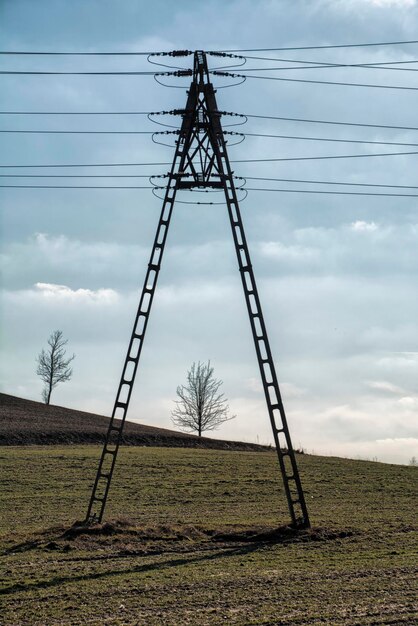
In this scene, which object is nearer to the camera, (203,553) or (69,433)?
(203,553)

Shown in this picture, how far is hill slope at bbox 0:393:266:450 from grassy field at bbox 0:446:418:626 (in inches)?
570

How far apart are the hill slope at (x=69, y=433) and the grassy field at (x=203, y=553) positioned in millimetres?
14482

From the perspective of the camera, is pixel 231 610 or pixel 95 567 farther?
pixel 95 567

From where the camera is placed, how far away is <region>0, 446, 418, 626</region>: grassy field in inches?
528

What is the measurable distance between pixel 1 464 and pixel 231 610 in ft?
88.4

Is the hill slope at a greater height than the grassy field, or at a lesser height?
greater

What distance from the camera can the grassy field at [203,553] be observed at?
44.0 ft

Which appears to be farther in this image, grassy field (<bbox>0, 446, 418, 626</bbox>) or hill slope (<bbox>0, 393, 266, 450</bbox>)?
hill slope (<bbox>0, 393, 266, 450</bbox>)

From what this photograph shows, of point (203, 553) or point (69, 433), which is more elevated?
point (69, 433)

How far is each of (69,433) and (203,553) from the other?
116 feet

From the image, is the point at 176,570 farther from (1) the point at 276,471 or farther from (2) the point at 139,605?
(1) the point at 276,471

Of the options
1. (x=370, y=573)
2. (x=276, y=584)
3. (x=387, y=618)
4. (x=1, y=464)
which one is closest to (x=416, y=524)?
(x=370, y=573)

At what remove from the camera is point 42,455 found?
42.4m

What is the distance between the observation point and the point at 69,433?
176 ft
